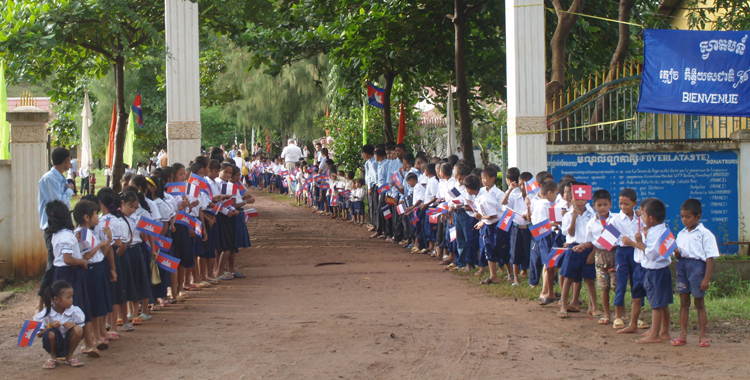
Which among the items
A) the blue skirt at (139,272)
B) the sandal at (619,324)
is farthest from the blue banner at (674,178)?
the blue skirt at (139,272)

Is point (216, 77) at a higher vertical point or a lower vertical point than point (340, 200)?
higher

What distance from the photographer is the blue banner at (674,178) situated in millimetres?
9047

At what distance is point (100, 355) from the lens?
5.67 meters

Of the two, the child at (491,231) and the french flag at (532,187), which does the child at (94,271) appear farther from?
the french flag at (532,187)

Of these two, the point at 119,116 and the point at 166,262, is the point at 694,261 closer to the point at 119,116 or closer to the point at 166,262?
the point at 166,262

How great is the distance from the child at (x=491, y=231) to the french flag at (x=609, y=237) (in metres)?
2.41

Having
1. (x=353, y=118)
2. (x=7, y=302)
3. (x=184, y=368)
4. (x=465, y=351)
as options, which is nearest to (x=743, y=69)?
(x=465, y=351)

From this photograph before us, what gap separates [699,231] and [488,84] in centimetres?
967

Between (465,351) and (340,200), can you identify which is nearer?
(465,351)

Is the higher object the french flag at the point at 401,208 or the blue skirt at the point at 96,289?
the french flag at the point at 401,208

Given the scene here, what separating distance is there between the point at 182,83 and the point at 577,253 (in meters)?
6.67

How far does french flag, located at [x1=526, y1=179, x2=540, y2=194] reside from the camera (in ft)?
26.1

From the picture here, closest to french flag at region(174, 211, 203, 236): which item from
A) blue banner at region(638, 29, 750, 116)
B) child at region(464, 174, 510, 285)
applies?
child at region(464, 174, 510, 285)

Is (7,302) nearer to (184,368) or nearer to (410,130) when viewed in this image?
(184,368)
